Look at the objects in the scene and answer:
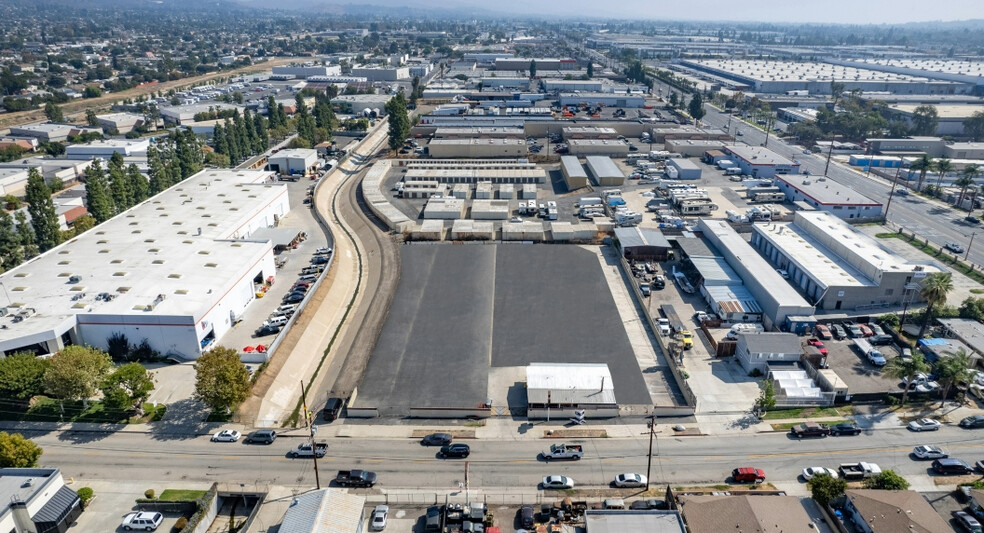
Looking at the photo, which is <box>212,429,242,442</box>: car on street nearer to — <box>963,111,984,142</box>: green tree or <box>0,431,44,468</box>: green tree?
<box>0,431,44,468</box>: green tree

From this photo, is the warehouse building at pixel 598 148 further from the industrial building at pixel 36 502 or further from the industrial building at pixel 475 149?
the industrial building at pixel 36 502

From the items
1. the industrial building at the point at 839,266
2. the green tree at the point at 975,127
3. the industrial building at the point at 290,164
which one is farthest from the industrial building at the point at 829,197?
Answer: the industrial building at the point at 290,164

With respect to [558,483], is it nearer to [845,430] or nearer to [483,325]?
[845,430]

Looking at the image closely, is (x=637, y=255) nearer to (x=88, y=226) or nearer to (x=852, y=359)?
(x=852, y=359)

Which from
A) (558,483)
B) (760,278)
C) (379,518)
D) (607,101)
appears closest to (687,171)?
(760,278)

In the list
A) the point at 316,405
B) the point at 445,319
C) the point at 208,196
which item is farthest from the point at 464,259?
the point at 208,196
